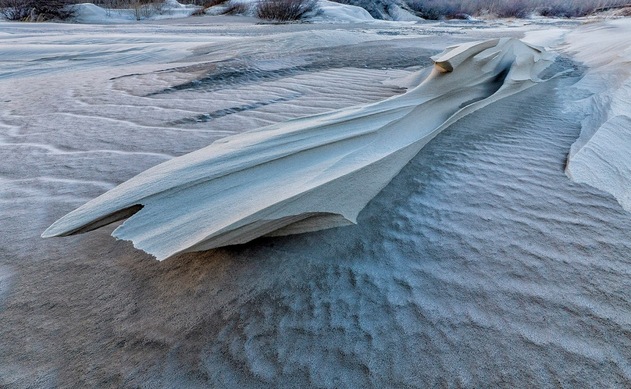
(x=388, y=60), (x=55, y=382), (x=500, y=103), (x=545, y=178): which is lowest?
(x=55, y=382)

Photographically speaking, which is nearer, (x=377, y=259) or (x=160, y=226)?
(x=160, y=226)

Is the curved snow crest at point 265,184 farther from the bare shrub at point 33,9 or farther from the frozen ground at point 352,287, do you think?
the bare shrub at point 33,9

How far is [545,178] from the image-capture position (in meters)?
1.24

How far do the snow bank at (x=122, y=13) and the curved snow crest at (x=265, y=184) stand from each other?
393 inches

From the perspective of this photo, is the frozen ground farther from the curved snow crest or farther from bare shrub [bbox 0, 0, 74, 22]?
bare shrub [bbox 0, 0, 74, 22]

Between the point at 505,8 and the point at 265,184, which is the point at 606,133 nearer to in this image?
the point at 265,184

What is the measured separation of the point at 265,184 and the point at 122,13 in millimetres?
11718

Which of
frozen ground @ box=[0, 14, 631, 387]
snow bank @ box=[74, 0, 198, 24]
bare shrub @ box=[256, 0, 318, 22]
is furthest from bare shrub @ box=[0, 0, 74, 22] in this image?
frozen ground @ box=[0, 14, 631, 387]

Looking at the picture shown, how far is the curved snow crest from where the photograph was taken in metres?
0.78

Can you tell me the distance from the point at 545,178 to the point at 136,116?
174 centimetres

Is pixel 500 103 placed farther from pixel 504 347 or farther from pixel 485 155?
pixel 504 347

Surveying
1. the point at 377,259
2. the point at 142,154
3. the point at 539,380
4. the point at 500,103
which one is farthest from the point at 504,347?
the point at 500,103

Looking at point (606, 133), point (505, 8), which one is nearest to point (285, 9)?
point (606, 133)

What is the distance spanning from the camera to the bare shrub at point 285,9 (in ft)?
32.1
